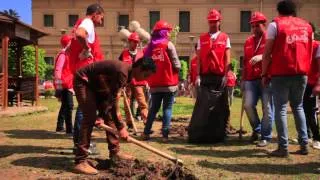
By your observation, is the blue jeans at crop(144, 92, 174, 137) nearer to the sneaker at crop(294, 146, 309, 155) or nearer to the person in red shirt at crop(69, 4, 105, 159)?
the person in red shirt at crop(69, 4, 105, 159)

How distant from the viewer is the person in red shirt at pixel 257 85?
8.00 metres

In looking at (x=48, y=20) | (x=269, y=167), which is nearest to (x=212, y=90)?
(x=269, y=167)

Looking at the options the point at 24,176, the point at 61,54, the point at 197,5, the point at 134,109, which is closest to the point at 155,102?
the point at 61,54

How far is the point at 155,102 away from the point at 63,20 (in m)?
43.8

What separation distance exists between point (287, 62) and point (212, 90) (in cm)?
173

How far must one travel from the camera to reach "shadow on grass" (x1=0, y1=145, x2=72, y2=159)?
7.30m

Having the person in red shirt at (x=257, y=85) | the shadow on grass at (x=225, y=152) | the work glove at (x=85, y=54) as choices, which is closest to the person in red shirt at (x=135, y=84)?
the person in red shirt at (x=257, y=85)

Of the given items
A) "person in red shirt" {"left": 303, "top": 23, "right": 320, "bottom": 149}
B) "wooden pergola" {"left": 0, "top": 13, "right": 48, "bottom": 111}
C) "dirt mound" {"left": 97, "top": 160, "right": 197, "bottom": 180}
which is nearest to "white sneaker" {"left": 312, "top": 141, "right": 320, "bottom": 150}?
"person in red shirt" {"left": 303, "top": 23, "right": 320, "bottom": 149}

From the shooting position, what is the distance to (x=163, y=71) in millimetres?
8500

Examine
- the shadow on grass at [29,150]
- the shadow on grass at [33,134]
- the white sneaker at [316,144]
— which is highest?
the white sneaker at [316,144]

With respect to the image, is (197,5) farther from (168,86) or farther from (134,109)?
(168,86)

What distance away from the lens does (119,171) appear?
19.3ft

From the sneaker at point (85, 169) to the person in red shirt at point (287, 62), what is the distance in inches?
103

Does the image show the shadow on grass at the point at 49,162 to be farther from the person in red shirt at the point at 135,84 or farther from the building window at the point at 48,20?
the building window at the point at 48,20
